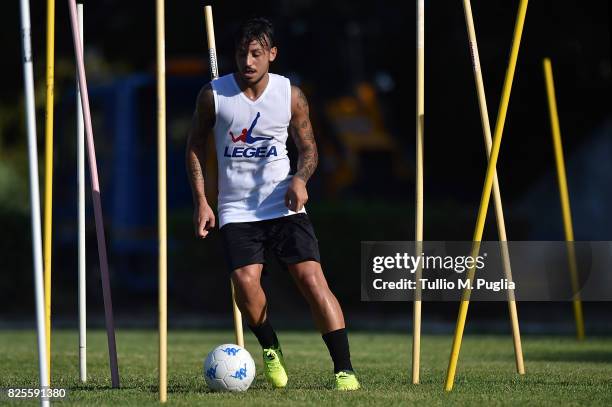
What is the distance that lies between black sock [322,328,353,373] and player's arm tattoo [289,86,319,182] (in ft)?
3.33

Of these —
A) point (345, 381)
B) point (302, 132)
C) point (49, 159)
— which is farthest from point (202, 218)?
point (345, 381)


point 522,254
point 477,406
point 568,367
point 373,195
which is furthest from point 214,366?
point 373,195

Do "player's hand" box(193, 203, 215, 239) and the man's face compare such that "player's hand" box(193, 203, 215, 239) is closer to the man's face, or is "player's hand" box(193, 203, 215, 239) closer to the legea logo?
the legea logo

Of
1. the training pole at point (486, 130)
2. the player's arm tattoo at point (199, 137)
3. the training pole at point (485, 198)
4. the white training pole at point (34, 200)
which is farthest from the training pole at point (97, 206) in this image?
the training pole at point (486, 130)

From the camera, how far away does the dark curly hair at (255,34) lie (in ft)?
26.7

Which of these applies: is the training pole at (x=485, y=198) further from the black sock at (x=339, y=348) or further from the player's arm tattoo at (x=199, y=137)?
the player's arm tattoo at (x=199, y=137)

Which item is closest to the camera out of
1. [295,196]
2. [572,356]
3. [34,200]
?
[34,200]

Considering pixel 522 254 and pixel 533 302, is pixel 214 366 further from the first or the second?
pixel 533 302

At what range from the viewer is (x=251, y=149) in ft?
26.9

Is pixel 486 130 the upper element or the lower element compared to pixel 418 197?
upper

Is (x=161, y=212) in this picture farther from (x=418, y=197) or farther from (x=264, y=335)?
(x=418, y=197)

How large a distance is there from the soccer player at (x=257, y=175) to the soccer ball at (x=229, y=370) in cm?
36

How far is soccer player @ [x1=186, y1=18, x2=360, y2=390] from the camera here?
8164mm

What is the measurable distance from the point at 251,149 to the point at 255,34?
28.4 inches
